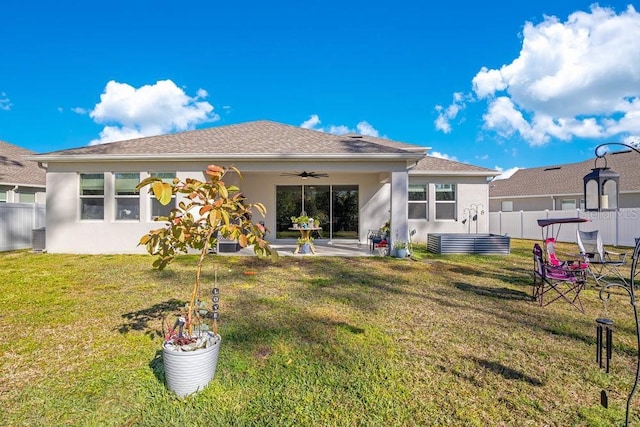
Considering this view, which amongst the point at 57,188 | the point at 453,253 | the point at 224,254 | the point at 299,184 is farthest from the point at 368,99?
the point at 57,188

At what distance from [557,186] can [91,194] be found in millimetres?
26217

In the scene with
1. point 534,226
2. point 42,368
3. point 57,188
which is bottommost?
point 42,368

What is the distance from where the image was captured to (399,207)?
34.5 feet

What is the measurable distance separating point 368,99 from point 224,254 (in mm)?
15514

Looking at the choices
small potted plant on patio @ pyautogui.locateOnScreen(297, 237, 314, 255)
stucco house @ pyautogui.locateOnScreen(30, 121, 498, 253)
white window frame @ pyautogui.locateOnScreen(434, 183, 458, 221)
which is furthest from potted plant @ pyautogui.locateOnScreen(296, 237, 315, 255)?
white window frame @ pyautogui.locateOnScreen(434, 183, 458, 221)

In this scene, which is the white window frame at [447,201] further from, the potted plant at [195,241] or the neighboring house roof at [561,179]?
the potted plant at [195,241]

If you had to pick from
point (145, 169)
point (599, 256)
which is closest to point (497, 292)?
point (599, 256)

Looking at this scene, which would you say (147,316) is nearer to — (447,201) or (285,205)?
(285,205)

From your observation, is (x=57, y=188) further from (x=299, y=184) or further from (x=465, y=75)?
(x=465, y=75)

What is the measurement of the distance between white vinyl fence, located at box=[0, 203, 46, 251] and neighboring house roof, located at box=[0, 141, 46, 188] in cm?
363

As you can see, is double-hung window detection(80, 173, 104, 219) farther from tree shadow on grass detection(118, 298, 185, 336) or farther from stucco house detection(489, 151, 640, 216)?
stucco house detection(489, 151, 640, 216)

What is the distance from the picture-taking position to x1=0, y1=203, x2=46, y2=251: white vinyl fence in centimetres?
1182

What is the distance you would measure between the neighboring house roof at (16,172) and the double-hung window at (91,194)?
6603 millimetres

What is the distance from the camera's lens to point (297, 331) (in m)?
4.21
